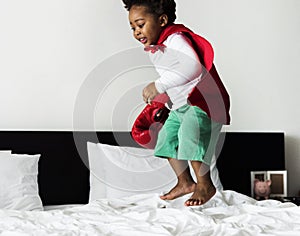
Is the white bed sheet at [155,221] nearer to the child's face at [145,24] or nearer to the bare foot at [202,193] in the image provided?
the bare foot at [202,193]

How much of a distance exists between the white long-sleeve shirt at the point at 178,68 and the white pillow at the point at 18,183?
208 centimetres

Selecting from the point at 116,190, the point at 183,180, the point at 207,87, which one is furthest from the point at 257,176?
the point at 207,87

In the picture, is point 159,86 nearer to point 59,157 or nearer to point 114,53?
point 59,157

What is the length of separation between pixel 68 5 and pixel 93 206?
1.58 m

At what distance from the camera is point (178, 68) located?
3.43 ft

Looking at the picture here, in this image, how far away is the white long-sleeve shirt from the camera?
1.04 meters

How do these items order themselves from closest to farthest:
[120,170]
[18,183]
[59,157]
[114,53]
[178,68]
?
[178,68]
[18,183]
[120,170]
[59,157]
[114,53]

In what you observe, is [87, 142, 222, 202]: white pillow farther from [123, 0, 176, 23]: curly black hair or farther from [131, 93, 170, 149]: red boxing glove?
[123, 0, 176, 23]: curly black hair

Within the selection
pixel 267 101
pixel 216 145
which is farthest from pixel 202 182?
pixel 267 101

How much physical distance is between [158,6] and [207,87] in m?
0.19

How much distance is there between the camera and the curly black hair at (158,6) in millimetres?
1038

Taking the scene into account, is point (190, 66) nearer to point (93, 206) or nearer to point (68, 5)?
point (93, 206)

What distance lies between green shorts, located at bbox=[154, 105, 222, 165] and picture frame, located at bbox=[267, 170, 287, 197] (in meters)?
2.76

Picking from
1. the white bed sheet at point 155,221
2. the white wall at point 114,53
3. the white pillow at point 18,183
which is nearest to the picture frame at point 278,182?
the white wall at point 114,53
